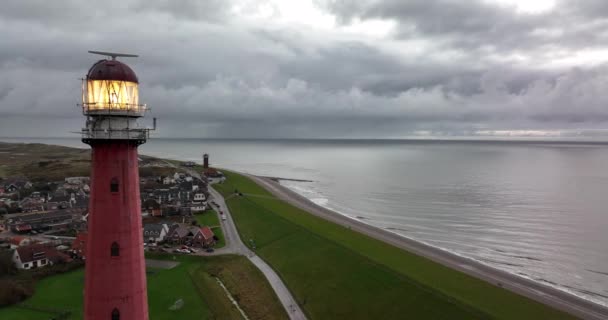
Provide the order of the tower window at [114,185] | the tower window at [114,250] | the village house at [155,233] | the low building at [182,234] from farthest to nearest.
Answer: the village house at [155,233] < the low building at [182,234] < the tower window at [114,250] < the tower window at [114,185]

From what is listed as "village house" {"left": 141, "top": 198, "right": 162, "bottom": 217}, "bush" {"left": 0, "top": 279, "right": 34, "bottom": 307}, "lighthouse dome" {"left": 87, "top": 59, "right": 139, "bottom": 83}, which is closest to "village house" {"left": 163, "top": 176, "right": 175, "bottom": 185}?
"village house" {"left": 141, "top": 198, "right": 162, "bottom": 217}

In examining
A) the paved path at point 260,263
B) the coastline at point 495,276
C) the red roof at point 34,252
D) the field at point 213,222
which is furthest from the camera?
the field at point 213,222

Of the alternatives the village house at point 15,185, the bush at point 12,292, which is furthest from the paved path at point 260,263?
the village house at point 15,185

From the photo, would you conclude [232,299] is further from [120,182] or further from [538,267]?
[538,267]

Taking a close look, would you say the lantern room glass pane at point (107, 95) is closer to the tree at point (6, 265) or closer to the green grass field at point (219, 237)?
the tree at point (6, 265)

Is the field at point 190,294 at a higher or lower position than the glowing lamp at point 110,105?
lower

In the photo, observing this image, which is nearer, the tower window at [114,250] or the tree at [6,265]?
the tower window at [114,250]

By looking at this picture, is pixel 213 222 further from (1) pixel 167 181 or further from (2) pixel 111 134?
(2) pixel 111 134

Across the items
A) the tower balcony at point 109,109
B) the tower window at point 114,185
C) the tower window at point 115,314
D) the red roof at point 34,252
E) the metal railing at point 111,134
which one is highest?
the tower balcony at point 109,109
